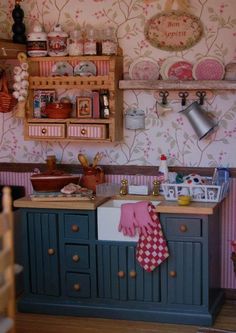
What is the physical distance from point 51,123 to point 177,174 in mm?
903

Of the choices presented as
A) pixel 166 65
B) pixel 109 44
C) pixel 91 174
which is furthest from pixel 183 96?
pixel 91 174

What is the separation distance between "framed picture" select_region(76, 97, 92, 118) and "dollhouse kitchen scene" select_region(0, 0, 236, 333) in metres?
0.01

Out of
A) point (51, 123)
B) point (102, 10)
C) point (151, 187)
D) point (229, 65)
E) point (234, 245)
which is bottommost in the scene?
point (234, 245)

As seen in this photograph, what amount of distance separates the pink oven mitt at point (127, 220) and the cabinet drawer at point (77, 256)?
0.28 metres

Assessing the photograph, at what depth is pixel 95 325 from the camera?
13.2ft

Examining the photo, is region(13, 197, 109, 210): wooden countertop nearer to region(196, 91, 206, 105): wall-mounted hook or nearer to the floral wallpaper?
the floral wallpaper

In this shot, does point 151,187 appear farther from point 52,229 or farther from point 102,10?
point 102,10

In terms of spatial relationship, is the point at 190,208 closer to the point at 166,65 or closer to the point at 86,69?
the point at 166,65

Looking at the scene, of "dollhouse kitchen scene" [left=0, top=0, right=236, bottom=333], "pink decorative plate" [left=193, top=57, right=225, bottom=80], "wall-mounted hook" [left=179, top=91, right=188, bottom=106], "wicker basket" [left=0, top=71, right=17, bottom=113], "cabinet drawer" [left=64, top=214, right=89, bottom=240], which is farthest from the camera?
"wicker basket" [left=0, top=71, right=17, bottom=113]

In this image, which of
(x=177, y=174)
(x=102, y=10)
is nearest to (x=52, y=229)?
(x=177, y=174)

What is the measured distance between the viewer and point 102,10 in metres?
4.39

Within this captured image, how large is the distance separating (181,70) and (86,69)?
62cm

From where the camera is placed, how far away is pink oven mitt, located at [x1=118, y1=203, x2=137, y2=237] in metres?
3.95

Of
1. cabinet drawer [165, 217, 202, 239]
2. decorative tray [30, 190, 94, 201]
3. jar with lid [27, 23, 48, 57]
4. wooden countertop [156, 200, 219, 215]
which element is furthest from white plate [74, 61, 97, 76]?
cabinet drawer [165, 217, 202, 239]
